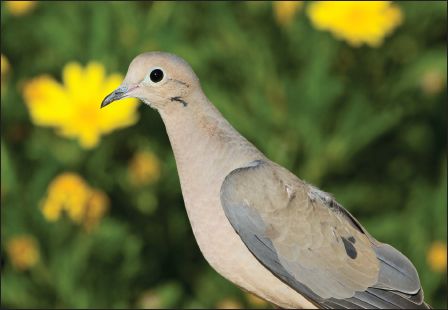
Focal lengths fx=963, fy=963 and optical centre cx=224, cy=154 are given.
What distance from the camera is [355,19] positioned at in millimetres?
2658

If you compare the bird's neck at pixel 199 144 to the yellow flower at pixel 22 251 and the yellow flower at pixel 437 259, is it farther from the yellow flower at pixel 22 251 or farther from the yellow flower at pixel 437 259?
the yellow flower at pixel 437 259

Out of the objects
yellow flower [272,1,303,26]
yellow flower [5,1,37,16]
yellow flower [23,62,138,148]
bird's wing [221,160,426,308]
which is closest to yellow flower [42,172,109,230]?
A: yellow flower [23,62,138,148]

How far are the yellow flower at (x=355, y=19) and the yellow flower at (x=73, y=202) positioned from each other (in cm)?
78

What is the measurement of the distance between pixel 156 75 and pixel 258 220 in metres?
0.31

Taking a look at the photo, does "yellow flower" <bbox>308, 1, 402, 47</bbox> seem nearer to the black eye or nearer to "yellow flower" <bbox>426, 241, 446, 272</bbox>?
"yellow flower" <bbox>426, 241, 446, 272</bbox>

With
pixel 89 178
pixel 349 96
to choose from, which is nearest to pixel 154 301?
pixel 89 178

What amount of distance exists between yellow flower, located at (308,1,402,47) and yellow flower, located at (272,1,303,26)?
0.04 metres

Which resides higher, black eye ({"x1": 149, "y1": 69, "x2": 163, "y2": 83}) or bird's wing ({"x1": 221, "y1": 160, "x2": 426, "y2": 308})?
black eye ({"x1": 149, "y1": 69, "x2": 163, "y2": 83})

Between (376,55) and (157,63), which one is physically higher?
(376,55)

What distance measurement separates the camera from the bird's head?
5.09 feet

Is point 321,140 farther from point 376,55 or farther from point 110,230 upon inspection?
point 110,230

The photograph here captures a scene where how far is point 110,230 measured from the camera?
8.24 feet

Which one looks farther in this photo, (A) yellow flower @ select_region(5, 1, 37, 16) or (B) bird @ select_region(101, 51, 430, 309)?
(A) yellow flower @ select_region(5, 1, 37, 16)

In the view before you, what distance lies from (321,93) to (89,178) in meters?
0.67
